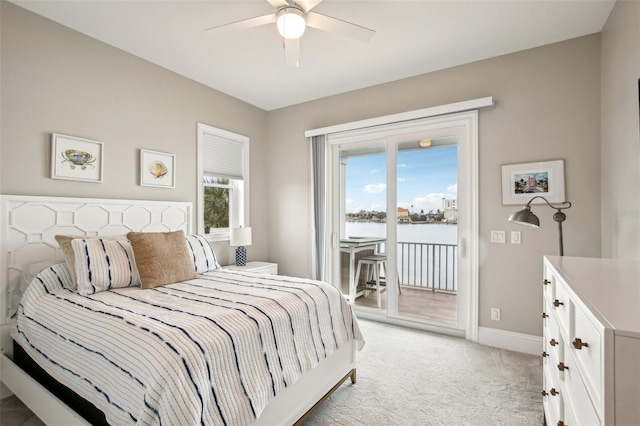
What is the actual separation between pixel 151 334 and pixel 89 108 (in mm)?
2314

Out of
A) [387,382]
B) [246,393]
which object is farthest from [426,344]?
[246,393]

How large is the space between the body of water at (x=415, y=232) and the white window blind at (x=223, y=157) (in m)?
1.68

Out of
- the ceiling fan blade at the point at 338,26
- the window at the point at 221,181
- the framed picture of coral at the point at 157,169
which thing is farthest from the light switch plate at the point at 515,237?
the framed picture of coral at the point at 157,169

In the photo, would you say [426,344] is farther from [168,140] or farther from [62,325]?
[168,140]

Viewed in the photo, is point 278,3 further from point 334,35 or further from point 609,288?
point 609,288

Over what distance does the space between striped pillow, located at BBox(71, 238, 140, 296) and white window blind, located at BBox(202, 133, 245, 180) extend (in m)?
1.61

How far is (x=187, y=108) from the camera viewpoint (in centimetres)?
348

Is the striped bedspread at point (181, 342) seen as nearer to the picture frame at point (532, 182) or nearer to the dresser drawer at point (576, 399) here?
the dresser drawer at point (576, 399)

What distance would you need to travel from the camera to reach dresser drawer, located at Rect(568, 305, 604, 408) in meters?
0.77

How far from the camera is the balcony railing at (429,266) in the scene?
3260 millimetres

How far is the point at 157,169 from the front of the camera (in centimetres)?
316

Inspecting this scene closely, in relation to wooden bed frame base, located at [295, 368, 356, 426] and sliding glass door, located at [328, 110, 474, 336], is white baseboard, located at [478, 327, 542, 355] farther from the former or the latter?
wooden bed frame base, located at [295, 368, 356, 426]

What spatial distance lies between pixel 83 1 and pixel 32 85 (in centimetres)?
75

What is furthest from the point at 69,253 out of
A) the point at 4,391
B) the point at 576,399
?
the point at 576,399
